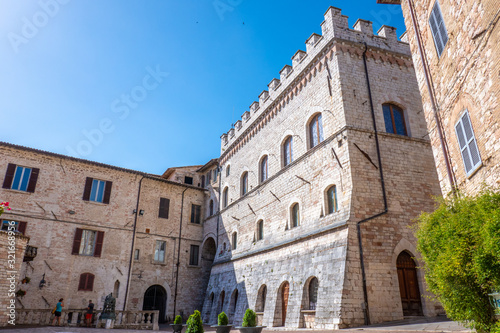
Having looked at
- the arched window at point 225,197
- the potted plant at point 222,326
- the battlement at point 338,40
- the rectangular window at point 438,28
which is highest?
the battlement at point 338,40

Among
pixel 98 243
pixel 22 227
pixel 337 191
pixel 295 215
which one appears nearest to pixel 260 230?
pixel 295 215

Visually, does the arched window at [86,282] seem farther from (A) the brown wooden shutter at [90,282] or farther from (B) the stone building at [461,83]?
(B) the stone building at [461,83]

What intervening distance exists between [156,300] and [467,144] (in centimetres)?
1925

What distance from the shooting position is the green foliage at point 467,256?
15.3 feet

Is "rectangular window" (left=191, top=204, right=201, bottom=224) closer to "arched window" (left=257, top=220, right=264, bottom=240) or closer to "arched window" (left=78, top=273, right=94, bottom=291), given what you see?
"arched window" (left=78, top=273, right=94, bottom=291)

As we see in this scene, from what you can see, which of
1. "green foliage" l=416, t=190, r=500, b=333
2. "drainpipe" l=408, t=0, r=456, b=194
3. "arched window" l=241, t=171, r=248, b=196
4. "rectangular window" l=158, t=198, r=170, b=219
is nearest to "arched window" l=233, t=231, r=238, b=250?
"arched window" l=241, t=171, r=248, b=196

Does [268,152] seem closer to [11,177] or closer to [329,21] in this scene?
[329,21]

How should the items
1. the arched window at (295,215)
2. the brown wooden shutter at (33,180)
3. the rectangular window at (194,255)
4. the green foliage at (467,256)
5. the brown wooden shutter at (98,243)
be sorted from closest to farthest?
the green foliage at (467,256), the arched window at (295,215), the brown wooden shutter at (33,180), the brown wooden shutter at (98,243), the rectangular window at (194,255)

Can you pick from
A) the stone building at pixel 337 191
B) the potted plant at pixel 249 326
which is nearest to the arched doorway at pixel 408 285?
the stone building at pixel 337 191

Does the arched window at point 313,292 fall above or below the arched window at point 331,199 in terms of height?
below

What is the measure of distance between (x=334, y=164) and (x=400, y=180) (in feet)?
7.92

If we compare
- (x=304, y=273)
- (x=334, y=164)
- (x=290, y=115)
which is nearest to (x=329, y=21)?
(x=290, y=115)

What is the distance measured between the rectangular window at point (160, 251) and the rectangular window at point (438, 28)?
1852cm

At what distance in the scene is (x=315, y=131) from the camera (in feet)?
49.5
